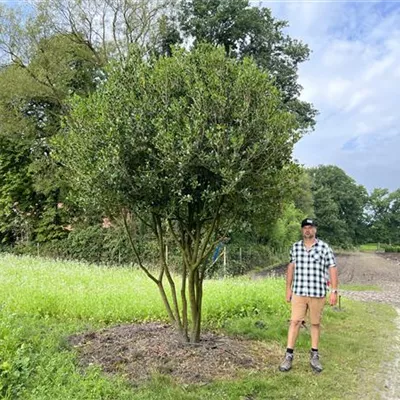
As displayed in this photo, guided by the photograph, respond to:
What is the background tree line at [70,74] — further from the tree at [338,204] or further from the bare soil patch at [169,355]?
the tree at [338,204]

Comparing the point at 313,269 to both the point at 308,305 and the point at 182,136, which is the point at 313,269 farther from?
the point at 182,136

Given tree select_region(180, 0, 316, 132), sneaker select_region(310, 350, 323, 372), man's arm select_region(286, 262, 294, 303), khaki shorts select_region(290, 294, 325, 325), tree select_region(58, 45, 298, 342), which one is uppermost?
tree select_region(180, 0, 316, 132)

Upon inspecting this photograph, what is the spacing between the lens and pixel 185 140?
16.7 ft

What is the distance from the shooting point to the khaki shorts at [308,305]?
577 centimetres

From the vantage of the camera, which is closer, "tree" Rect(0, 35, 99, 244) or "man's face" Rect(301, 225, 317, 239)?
"man's face" Rect(301, 225, 317, 239)

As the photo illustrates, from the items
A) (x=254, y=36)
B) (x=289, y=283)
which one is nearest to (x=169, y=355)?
(x=289, y=283)

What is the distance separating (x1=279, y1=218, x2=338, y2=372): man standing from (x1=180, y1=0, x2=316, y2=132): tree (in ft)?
62.1

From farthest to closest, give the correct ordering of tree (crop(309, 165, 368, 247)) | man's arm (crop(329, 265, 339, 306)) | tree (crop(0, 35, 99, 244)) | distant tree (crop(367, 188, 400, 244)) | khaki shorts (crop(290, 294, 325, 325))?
distant tree (crop(367, 188, 400, 244)), tree (crop(309, 165, 368, 247)), tree (crop(0, 35, 99, 244)), khaki shorts (crop(290, 294, 325, 325)), man's arm (crop(329, 265, 339, 306))

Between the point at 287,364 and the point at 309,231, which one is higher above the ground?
the point at 309,231

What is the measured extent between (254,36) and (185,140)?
72.8 ft

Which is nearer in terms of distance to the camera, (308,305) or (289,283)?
(308,305)

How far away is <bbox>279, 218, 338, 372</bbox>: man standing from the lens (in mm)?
5738

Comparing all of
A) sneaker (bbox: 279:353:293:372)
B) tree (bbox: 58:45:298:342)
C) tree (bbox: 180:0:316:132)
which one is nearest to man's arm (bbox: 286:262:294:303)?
sneaker (bbox: 279:353:293:372)

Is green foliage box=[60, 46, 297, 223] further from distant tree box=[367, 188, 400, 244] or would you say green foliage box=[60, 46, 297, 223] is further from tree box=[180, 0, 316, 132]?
distant tree box=[367, 188, 400, 244]
